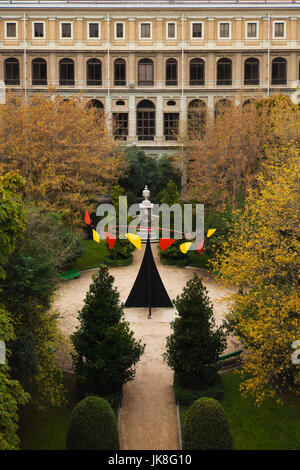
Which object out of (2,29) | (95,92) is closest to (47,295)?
(95,92)

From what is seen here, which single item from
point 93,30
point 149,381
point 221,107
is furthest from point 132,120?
point 149,381

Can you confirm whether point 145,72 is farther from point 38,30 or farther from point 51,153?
point 51,153

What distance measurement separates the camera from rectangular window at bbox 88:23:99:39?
5433cm

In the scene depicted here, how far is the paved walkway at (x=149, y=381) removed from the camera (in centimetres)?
1459

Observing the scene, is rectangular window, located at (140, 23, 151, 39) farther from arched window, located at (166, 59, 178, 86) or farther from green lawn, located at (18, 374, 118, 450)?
green lawn, located at (18, 374, 118, 450)

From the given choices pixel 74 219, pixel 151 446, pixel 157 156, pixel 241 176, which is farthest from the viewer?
pixel 157 156

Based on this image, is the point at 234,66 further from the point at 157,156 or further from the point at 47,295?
the point at 47,295

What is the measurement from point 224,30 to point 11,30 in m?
22.4

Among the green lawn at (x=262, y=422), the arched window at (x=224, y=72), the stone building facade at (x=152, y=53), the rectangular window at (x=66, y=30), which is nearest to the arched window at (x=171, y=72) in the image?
the stone building facade at (x=152, y=53)

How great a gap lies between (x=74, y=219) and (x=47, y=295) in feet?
48.8

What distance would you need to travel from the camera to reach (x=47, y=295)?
15.9 metres

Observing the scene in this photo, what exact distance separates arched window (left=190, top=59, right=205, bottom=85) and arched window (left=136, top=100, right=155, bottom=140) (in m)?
5.25

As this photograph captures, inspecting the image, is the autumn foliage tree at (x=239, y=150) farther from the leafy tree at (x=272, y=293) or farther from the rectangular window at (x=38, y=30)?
the rectangular window at (x=38, y=30)

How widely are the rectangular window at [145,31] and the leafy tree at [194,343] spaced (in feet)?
146
